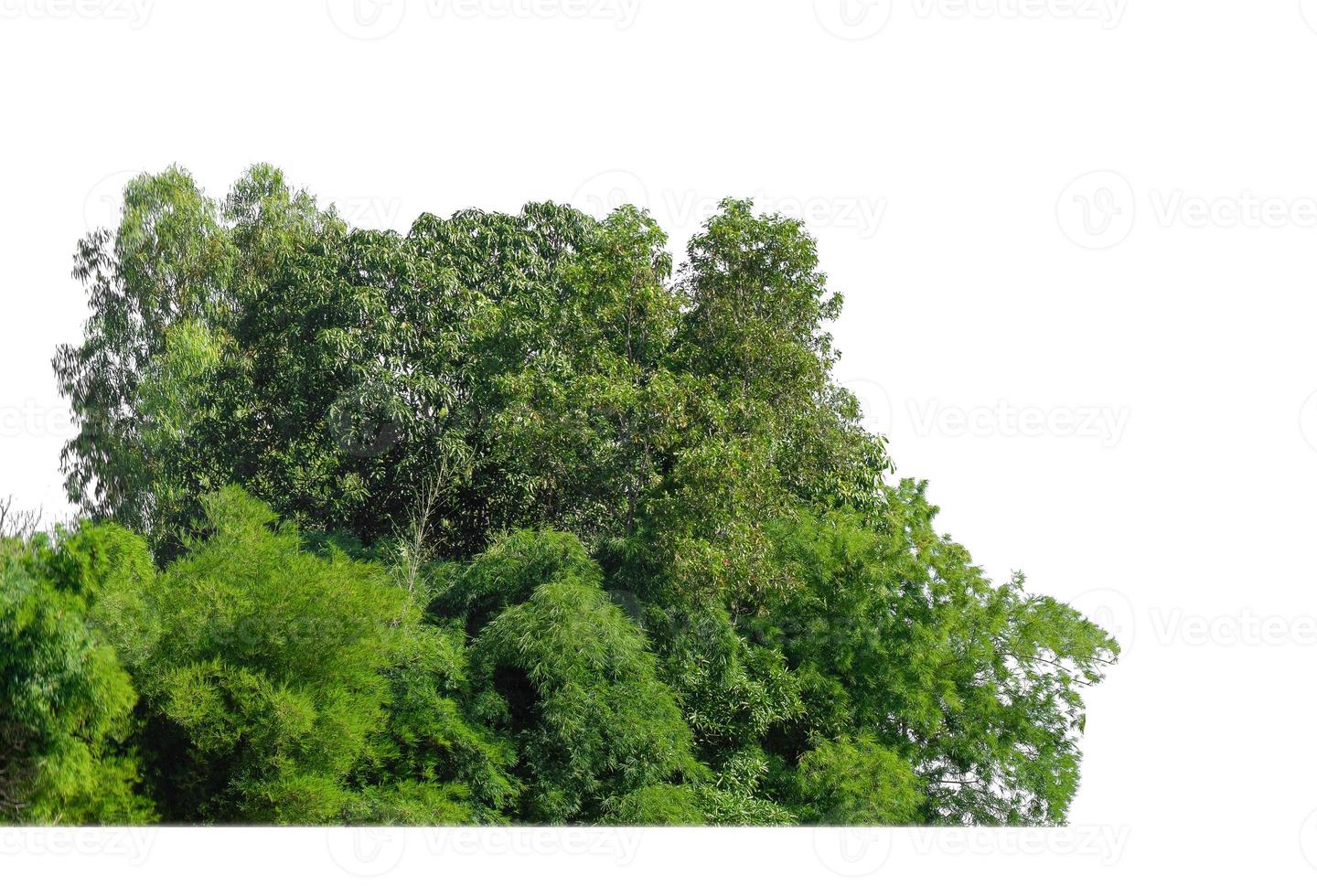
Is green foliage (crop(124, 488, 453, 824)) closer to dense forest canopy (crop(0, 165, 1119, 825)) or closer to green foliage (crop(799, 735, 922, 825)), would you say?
dense forest canopy (crop(0, 165, 1119, 825))

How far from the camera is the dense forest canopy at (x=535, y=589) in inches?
426

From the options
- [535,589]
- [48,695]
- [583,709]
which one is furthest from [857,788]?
[48,695]

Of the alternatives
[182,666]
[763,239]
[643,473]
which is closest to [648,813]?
[643,473]

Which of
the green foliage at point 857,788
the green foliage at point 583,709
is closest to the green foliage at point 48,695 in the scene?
the green foliage at point 583,709

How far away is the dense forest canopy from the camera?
10.8 metres

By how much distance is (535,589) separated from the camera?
42.7ft

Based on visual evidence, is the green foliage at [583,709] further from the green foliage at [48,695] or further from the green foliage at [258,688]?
the green foliage at [48,695]

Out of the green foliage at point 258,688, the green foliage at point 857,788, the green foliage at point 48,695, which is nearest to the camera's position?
the green foliage at point 48,695

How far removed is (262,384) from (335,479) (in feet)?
6.52

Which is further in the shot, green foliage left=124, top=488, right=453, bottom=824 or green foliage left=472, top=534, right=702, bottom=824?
Result: green foliage left=472, top=534, right=702, bottom=824

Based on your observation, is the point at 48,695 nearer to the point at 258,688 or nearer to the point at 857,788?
the point at 258,688

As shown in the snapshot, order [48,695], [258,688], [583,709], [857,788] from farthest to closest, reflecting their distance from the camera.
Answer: [857,788], [583,709], [258,688], [48,695]

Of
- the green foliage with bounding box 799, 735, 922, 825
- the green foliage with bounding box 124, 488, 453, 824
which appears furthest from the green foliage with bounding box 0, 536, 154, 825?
the green foliage with bounding box 799, 735, 922, 825

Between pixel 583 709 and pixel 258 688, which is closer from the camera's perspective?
pixel 258 688
